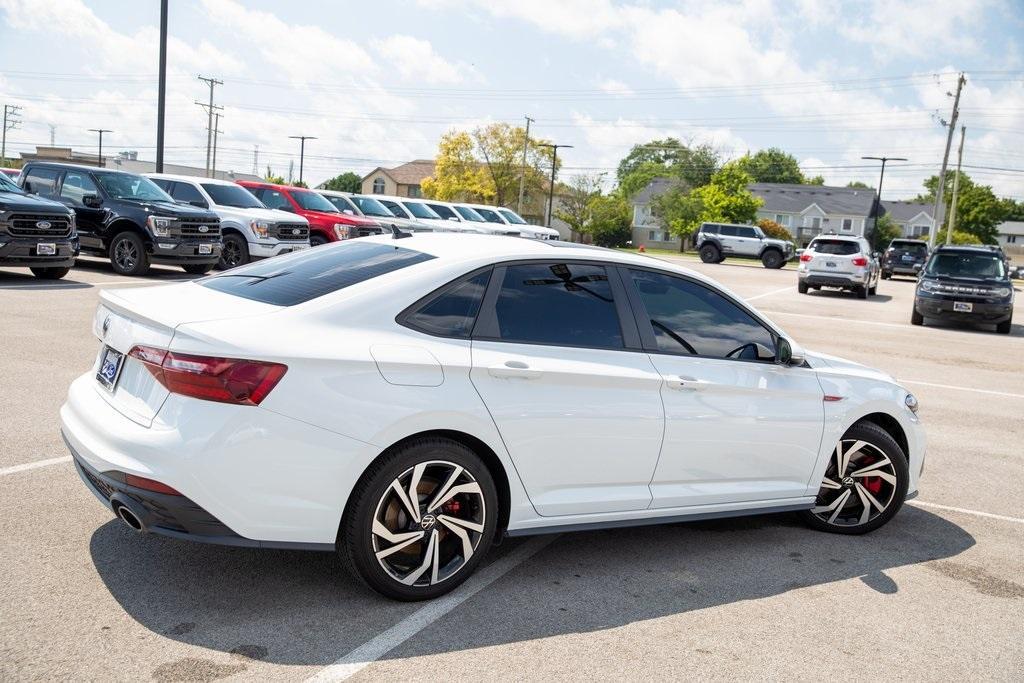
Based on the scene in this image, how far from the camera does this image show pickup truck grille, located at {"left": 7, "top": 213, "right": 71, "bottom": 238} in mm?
14141

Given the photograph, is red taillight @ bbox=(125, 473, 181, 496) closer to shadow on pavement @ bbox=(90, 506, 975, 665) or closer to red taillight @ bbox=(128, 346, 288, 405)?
red taillight @ bbox=(128, 346, 288, 405)

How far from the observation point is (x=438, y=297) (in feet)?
13.5

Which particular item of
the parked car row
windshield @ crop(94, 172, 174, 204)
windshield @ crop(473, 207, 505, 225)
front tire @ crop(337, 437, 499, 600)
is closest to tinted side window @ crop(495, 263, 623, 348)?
front tire @ crop(337, 437, 499, 600)

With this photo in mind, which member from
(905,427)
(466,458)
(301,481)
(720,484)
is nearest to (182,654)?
(301,481)

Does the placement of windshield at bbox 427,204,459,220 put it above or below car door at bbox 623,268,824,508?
above

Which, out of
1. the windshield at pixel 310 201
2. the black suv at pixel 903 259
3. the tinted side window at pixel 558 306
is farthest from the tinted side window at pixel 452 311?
the black suv at pixel 903 259

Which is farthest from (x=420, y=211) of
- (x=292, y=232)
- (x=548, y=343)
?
(x=548, y=343)

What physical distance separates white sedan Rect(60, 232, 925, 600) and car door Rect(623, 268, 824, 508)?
0.01m

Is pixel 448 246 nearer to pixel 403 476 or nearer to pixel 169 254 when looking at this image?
pixel 403 476

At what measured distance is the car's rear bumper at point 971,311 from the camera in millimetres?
18797

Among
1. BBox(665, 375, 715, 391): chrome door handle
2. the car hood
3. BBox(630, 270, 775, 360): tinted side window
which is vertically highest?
BBox(630, 270, 775, 360): tinted side window

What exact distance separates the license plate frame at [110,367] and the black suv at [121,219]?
13649 mm

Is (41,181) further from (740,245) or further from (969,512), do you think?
(740,245)

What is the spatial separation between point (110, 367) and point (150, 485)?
767 mm
